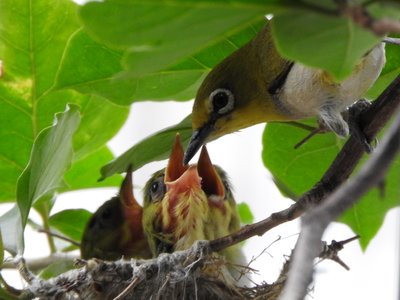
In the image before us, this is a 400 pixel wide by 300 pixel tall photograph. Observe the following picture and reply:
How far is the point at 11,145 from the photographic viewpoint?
1763mm

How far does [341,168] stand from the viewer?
117cm

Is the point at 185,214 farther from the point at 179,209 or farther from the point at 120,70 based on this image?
the point at 120,70

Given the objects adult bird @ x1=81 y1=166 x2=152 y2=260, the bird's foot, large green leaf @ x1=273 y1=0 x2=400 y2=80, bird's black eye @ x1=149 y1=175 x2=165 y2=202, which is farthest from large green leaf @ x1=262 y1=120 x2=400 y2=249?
large green leaf @ x1=273 y1=0 x2=400 y2=80

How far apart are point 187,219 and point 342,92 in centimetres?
77

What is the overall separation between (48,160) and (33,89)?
0.38 metres

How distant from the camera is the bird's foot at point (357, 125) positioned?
114 centimetres

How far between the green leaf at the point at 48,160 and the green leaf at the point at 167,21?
0.76 metres

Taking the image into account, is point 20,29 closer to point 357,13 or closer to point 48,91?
point 48,91

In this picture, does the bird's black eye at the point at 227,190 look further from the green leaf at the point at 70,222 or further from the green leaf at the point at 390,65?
the green leaf at the point at 390,65

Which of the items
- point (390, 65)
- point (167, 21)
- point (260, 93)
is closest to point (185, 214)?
point (260, 93)

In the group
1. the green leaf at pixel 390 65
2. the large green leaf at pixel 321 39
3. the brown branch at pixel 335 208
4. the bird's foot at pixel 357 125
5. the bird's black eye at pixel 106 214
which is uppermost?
the bird's black eye at pixel 106 214

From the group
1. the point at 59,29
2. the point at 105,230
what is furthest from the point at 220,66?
the point at 105,230

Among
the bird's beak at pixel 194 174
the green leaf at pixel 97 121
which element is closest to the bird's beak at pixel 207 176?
the bird's beak at pixel 194 174

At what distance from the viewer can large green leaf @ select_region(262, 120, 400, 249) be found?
1687 millimetres
